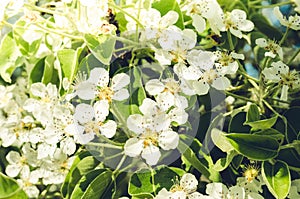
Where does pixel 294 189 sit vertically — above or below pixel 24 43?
below

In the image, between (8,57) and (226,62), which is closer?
(226,62)

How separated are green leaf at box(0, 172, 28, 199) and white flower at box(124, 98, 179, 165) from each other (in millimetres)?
247

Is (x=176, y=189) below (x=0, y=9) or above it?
below

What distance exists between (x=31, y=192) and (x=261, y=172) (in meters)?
0.37

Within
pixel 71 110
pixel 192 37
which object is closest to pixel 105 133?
pixel 71 110

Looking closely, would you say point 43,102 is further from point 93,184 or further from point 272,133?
point 272,133

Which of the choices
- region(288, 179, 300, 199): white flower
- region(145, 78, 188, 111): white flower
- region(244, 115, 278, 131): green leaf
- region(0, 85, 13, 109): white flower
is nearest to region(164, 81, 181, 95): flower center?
region(145, 78, 188, 111): white flower

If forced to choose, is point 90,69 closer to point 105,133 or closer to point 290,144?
point 105,133

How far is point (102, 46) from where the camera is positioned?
86 cm

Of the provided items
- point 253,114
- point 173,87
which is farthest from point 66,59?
point 253,114

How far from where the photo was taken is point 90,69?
893 mm

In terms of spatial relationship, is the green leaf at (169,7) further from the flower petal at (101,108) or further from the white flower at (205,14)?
the flower petal at (101,108)

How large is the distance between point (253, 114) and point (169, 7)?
0.65 feet

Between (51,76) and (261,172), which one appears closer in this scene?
(261,172)
